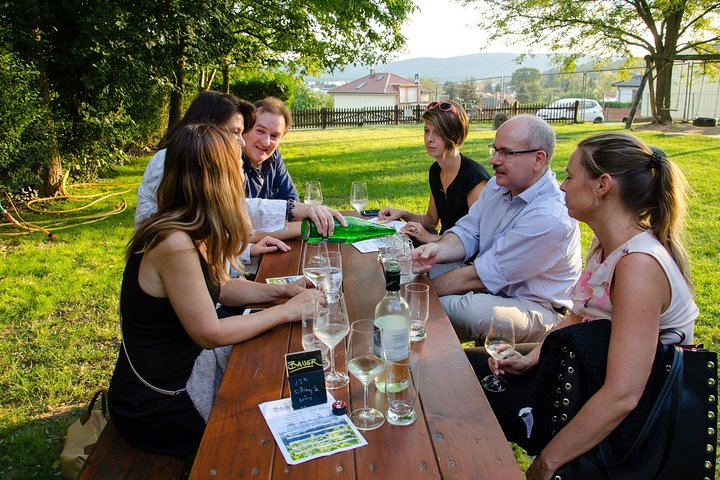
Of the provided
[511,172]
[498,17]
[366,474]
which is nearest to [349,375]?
[366,474]

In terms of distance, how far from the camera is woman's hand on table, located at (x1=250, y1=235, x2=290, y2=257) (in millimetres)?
3338

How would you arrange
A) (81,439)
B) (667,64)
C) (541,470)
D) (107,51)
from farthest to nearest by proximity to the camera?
1. (667,64)
2. (107,51)
3. (81,439)
4. (541,470)

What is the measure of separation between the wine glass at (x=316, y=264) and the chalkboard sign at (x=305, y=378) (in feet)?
2.52

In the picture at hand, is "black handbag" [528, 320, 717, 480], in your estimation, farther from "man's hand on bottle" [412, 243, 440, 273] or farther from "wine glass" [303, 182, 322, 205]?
"wine glass" [303, 182, 322, 205]

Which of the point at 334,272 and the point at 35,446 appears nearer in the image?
the point at 334,272

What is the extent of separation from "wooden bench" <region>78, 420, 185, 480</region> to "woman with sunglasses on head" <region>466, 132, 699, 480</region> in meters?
1.35

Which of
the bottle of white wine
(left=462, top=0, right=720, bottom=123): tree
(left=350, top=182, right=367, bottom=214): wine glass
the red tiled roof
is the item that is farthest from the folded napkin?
the red tiled roof

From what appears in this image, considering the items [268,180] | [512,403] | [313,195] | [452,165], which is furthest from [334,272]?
[268,180]

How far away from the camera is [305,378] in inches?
61.1

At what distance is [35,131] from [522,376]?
313 inches

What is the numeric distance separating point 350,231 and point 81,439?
1948 mm

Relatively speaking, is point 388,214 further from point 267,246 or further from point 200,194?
point 200,194

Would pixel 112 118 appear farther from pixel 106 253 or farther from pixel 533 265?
pixel 533 265

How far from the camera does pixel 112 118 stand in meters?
9.69
